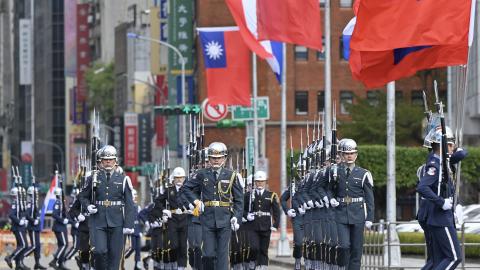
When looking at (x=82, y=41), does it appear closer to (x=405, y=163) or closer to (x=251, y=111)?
(x=405, y=163)

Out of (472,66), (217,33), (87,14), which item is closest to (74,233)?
(217,33)

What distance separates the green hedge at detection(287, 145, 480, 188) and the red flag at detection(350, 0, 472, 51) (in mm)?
48750

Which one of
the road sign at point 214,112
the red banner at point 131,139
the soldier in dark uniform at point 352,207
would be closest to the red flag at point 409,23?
A: the soldier in dark uniform at point 352,207

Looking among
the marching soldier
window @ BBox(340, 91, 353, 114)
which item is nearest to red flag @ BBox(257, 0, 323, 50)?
the marching soldier

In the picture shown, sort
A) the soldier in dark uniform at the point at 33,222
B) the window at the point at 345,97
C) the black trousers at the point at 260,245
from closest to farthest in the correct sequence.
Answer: the black trousers at the point at 260,245 → the soldier in dark uniform at the point at 33,222 → the window at the point at 345,97

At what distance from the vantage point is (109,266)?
90.6 ft

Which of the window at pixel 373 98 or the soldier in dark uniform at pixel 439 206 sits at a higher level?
the window at pixel 373 98

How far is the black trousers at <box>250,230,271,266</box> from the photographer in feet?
105

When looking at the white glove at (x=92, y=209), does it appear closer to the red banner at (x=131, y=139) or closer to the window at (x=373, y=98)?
the window at (x=373, y=98)

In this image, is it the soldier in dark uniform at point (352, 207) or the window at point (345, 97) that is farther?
the window at point (345, 97)

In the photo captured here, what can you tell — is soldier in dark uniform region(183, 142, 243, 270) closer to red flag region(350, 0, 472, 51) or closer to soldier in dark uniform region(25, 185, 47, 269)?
red flag region(350, 0, 472, 51)

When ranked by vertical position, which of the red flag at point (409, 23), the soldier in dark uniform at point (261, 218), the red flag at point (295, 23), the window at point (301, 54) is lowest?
the soldier in dark uniform at point (261, 218)

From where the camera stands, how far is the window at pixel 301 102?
91688mm

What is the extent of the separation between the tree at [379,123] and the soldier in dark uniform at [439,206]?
63.1 meters
